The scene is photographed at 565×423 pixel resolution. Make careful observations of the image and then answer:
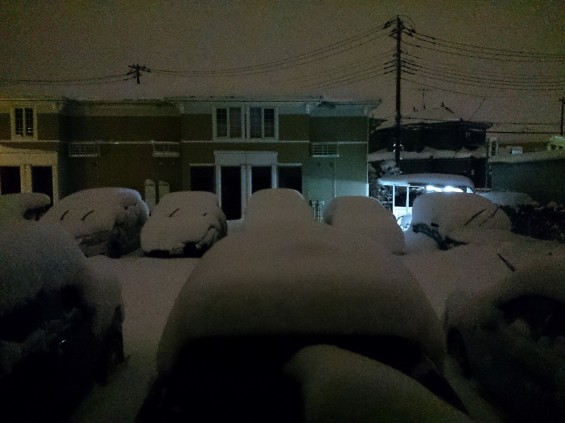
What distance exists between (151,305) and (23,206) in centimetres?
643

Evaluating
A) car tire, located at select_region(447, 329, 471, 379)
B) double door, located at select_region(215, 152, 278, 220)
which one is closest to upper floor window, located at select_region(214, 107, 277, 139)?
double door, located at select_region(215, 152, 278, 220)

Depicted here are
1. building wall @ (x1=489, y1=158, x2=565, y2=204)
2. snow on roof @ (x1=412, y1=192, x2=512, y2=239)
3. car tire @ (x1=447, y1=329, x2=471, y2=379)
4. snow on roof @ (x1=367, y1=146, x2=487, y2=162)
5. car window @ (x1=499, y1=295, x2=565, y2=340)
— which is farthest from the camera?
snow on roof @ (x1=367, y1=146, x2=487, y2=162)

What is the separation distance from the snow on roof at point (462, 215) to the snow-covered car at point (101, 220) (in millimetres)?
8094

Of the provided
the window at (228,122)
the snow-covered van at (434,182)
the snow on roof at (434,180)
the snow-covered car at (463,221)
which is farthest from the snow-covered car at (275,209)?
the window at (228,122)

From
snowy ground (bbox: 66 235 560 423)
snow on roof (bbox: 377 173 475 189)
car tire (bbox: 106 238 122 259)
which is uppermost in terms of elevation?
snow on roof (bbox: 377 173 475 189)

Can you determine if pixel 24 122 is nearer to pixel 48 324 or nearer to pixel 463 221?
pixel 463 221

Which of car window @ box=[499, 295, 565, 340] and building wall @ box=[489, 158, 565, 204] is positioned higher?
building wall @ box=[489, 158, 565, 204]

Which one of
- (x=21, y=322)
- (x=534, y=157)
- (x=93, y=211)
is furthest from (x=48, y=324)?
(x=534, y=157)

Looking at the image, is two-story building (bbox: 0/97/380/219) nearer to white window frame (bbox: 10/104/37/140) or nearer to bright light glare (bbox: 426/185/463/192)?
white window frame (bbox: 10/104/37/140)

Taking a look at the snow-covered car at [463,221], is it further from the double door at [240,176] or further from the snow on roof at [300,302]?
the double door at [240,176]

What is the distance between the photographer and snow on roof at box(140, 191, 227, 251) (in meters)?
11.2

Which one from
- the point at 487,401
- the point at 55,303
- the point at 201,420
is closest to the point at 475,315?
the point at 487,401

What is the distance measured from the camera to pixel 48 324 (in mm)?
3412

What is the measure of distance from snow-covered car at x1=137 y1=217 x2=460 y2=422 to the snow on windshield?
30.1 feet
